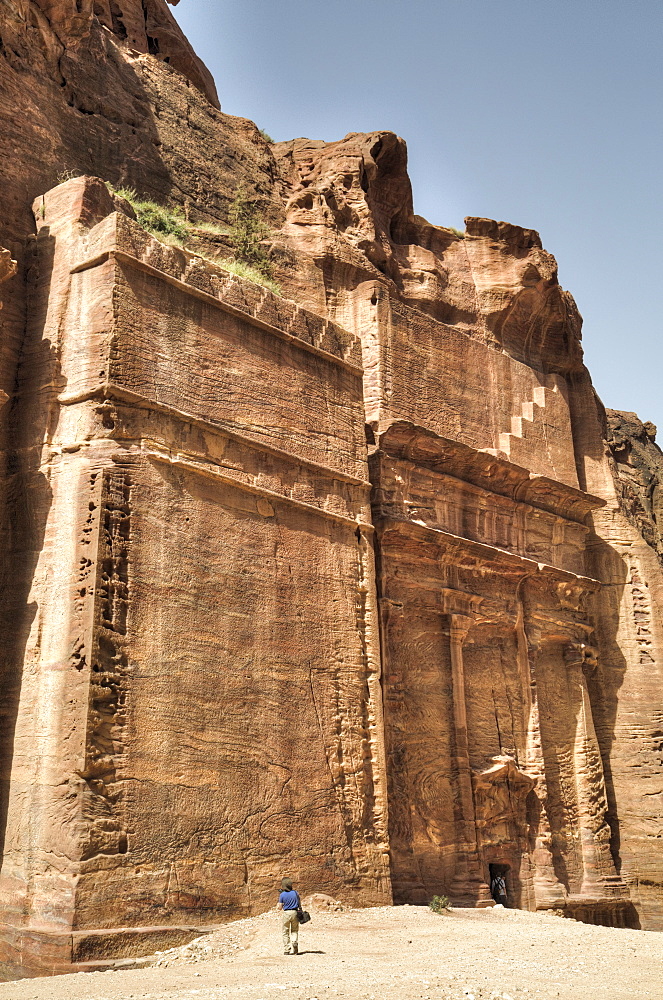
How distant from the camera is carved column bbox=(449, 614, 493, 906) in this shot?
38.2 feet

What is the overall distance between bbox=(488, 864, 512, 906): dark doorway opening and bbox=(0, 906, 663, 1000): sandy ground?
3094 millimetres

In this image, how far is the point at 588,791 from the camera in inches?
565

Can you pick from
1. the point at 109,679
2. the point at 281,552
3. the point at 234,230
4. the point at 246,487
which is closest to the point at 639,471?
the point at 234,230

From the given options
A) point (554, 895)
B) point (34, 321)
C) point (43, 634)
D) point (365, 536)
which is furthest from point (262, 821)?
point (554, 895)

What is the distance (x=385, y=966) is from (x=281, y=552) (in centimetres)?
404

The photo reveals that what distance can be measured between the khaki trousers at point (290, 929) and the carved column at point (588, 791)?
758cm

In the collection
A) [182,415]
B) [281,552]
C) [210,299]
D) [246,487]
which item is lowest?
[281,552]

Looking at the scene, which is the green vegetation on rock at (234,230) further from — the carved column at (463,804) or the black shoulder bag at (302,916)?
the black shoulder bag at (302,916)

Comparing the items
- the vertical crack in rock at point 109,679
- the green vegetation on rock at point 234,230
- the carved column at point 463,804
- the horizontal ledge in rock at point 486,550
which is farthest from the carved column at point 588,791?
the vertical crack in rock at point 109,679

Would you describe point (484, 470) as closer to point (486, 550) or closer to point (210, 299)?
point (486, 550)

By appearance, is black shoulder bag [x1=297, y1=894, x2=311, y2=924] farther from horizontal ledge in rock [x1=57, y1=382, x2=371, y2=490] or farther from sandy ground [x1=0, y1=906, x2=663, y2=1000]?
horizontal ledge in rock [x1=57, y1=382, x2=371, y2=490]

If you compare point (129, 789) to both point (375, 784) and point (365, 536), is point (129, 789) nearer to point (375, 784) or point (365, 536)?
point (375, 784)

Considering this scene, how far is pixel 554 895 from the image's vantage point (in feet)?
41.9

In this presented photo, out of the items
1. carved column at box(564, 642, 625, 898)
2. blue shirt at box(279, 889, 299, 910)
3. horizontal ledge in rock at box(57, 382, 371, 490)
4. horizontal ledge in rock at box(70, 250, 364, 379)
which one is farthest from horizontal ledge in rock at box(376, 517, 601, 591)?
blue shirt at box(279, 889, 299, 910)
